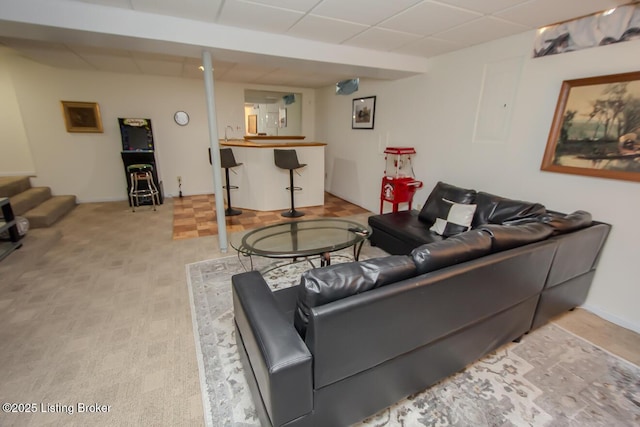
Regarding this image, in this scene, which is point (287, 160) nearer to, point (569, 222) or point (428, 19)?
point (428, 19)

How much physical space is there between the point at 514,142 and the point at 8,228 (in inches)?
219

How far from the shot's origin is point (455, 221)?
9.09ft

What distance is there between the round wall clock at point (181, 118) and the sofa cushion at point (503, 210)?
534 centimetres

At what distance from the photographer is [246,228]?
4.11 metres

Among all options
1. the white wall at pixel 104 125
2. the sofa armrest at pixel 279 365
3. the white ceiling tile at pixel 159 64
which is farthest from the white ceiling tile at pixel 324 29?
the white wall at pixel 104 125

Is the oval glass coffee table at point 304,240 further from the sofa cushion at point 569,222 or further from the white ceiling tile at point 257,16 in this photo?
the white ceiling tile at point 257,16

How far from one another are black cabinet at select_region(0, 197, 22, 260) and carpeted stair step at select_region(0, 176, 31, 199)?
1117 mm

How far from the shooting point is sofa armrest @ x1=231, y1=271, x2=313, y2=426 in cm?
105

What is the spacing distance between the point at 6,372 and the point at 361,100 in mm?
5140

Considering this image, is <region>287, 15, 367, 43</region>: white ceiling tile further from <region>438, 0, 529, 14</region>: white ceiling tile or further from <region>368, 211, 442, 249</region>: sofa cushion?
<region>368, 211, 442, 249</region>: sofa cushion

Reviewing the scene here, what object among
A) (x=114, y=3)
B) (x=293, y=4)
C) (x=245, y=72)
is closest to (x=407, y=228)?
(x=293, y=4)

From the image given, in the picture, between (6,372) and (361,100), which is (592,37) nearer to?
(361,100)

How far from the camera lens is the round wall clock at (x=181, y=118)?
551 cm

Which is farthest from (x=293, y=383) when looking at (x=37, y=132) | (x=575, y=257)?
(x=37, y=132)
